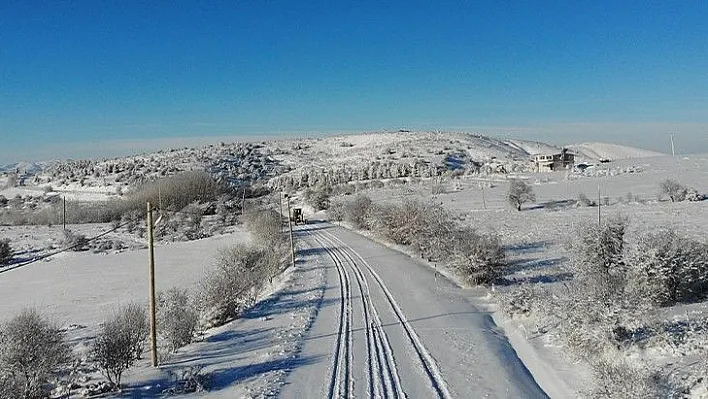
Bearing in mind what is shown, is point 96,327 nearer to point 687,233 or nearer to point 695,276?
point 695,276

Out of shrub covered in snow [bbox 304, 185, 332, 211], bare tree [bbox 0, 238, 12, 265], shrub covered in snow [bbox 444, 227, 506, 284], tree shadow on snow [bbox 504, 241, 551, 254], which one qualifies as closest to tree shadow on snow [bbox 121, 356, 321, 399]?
shrub covered in snow [bbox 444, 227, 506, 284]

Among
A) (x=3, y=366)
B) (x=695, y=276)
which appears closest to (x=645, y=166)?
(x=695, y=276)

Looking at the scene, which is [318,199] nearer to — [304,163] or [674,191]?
[674,191]

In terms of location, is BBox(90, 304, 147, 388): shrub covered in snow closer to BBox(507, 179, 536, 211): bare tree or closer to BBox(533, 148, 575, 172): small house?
BBox(507, 179, 536, 211): bare tree

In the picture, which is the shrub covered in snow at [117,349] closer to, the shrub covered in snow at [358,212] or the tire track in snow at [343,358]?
the tire track in snow at [343,358]

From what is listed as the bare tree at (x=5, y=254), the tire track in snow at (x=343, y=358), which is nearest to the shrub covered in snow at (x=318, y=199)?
the bare tree at (x=5, y=254)
